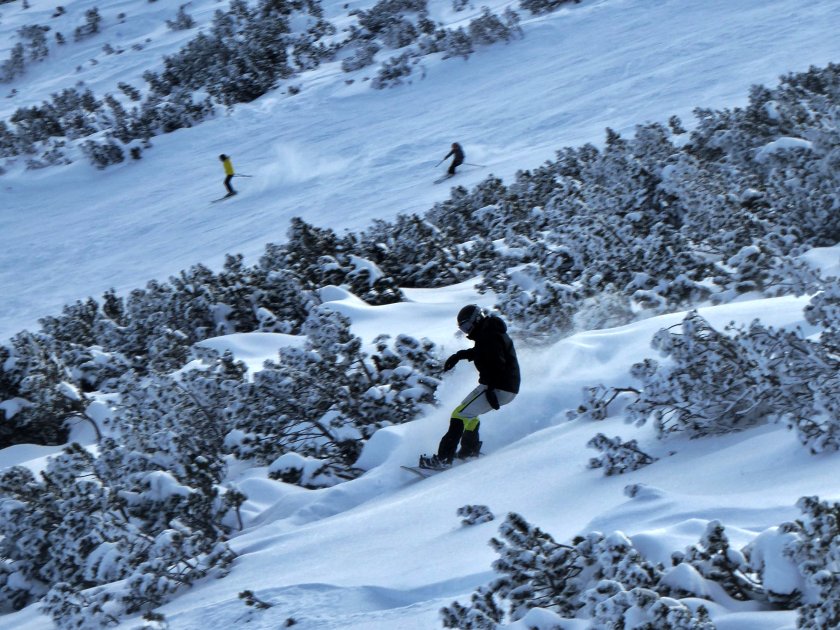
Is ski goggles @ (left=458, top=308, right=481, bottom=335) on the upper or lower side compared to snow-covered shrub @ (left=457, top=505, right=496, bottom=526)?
upper

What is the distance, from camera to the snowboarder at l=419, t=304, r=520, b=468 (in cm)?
828

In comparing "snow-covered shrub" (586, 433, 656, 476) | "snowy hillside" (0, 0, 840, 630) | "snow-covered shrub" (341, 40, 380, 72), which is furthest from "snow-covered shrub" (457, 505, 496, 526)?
"snow-covered shrub" (341, 40, 380, 72)

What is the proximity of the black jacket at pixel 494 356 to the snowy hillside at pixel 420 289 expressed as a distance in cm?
50

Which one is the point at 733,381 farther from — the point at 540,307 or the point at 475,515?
the point at 540,307

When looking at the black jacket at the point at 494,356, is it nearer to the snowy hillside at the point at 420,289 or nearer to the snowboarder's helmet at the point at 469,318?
the snowboarder's helmet at the point at 469,318

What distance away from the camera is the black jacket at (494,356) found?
27.2ft

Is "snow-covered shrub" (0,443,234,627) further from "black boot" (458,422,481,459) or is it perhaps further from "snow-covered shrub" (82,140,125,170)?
"snow-covered shrub" (82,140,125,170)

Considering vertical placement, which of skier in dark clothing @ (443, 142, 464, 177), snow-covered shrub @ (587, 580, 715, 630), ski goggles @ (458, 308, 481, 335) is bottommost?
skier in dark clothing @ (443, 142, 464, 177)

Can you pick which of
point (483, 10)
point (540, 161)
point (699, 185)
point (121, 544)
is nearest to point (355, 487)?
point (121, 544)

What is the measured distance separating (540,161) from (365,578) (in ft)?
54.0

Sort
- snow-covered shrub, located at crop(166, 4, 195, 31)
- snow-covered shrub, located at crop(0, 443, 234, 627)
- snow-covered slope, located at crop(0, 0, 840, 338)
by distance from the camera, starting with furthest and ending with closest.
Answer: snow-covered shrub, located at crop(166, 4, 195, 31) → snow-covered slope, located at crop(0, 0, 840, 338) → snow-covered shrub, located at crop(0, 443, 234, 627)

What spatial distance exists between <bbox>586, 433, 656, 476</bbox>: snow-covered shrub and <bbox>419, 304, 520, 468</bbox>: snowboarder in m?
1.97

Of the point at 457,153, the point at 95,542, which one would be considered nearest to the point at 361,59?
the point at 457,153

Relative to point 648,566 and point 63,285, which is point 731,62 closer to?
point 63,285
